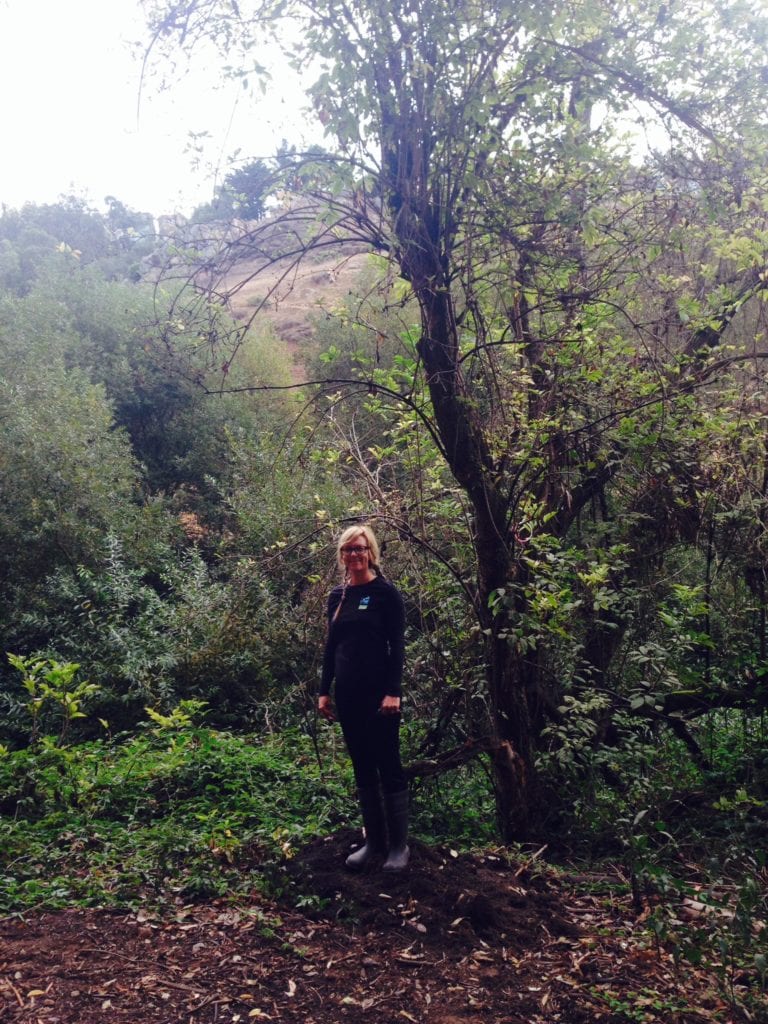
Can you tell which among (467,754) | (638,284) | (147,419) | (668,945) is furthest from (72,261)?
(668,945)

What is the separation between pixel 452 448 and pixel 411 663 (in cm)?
188

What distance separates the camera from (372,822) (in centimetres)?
404

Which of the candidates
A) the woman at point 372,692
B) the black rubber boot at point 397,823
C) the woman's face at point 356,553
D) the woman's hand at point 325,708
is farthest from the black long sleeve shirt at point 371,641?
the black rubber boot at point 397,823

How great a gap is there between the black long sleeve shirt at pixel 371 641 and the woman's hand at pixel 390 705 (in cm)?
3

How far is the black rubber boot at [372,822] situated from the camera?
13.1ft

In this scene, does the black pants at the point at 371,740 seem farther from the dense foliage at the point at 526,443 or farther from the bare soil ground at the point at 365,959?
the dense foliage at the point at 526,443

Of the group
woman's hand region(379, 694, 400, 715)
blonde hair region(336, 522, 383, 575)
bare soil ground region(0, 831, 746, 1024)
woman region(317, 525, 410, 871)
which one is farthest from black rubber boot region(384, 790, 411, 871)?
blonde hair region(336, 522, 383, 575)

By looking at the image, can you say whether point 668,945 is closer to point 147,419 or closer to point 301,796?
point 301,796

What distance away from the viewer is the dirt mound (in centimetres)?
Answer: 345

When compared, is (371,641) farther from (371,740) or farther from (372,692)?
(371,740)

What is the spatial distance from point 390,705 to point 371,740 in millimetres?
234

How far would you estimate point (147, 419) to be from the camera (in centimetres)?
1777

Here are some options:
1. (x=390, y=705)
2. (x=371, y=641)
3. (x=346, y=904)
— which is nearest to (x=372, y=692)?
(x=390, y=705)

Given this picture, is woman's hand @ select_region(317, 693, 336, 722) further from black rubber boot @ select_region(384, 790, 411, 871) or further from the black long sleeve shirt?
black rubber boot @ select_region(384, 790, 411, 871)
